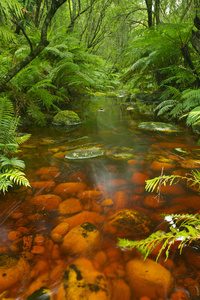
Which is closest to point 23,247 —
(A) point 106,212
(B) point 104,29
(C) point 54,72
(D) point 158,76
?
(A) point 106,212

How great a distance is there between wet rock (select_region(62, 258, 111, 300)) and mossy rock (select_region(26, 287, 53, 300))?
0.27 feet

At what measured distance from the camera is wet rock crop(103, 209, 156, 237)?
4.23 feet

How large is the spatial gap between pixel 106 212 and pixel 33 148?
1.81m

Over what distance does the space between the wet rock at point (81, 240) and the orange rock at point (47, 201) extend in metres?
0.36

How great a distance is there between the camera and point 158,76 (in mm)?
6637

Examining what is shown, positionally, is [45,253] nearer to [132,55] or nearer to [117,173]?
[117,173]

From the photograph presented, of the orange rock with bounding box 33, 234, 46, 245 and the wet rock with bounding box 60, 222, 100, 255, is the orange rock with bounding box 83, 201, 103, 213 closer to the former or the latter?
the wet rock with bounding box 60, 222, 100, 255

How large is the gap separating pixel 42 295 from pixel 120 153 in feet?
6.61

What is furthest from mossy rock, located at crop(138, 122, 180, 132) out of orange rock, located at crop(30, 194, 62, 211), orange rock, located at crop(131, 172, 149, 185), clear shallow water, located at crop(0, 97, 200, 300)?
orange rock, located at crop(30, 194, 62, 211)

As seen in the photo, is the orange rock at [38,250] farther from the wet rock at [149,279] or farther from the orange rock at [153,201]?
the orange rock at [153,201]

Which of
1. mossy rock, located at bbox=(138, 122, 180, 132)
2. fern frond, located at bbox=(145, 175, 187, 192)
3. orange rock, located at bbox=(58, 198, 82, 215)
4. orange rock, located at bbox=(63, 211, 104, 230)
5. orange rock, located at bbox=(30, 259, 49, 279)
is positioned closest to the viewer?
orange rock, located at bbox=(30, 259, 49, 279)

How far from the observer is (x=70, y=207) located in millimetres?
1570

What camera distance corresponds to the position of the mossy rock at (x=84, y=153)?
2.57 m

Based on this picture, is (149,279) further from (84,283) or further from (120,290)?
(84,283)
